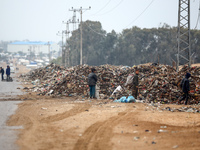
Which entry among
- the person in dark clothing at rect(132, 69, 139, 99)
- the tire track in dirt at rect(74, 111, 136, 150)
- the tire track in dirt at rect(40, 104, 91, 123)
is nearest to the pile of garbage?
the person in dark clothing at rect(132, 69, 139, 99)

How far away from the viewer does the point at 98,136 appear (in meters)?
7.72

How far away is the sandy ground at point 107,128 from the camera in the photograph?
693 centimetres

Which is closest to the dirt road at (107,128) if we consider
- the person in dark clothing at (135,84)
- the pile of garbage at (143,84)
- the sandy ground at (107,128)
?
the sandy ground at (107,128)

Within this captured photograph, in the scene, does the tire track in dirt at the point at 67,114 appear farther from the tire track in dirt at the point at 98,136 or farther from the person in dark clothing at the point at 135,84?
the person in dark clothing at the point at 135,84

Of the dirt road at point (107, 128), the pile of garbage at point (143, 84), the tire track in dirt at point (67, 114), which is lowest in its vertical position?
the tire track in dirt at point (67, 114)

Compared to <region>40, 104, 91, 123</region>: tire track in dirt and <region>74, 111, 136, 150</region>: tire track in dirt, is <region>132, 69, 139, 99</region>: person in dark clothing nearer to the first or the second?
<region>40, 104, 91, 123</region>: tire track in dirt

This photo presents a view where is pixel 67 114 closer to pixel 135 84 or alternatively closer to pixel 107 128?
pixel 107 128

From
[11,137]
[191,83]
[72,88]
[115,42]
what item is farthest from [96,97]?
[115,42]

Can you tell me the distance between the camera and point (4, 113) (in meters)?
11.5

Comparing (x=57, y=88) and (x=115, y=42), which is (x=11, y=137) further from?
(x=115, y=42)

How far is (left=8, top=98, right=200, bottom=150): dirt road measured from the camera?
6.94 meters

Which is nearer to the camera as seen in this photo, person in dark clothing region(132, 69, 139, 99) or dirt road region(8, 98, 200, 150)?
dirt road region(8, 98, 200, 150)

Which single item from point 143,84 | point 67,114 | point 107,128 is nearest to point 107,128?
point 107,128

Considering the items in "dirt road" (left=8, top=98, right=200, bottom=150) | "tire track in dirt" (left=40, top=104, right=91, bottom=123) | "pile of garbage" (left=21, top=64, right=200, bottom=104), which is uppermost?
"pile of garbage" (left=21, top=64, right=200, bottom=104)
